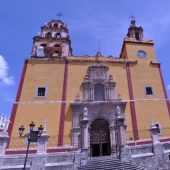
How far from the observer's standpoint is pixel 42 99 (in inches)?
723

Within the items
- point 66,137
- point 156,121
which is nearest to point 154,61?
point 156,121

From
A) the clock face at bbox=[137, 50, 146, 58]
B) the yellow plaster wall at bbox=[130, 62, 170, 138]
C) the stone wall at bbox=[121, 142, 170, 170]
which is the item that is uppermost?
the clock face at bbox=[137, 50, 146, 58]

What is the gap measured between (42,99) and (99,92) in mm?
5069

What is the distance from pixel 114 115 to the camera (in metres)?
17.7

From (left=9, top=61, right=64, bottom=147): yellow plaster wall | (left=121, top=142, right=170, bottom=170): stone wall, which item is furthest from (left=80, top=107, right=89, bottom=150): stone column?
(left=121, top=142, right=170, bottom=170): stone wall

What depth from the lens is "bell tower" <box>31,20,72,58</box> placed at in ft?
73.5

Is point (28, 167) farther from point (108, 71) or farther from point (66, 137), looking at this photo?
point (108, 71)

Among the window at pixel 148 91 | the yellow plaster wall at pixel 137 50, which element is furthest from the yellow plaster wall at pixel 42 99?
the window at pixel 148 91

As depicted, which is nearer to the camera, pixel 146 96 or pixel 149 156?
pixel 149 156

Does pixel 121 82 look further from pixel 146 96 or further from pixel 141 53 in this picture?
pixel 141 53

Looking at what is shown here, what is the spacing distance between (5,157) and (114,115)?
29.0 feet

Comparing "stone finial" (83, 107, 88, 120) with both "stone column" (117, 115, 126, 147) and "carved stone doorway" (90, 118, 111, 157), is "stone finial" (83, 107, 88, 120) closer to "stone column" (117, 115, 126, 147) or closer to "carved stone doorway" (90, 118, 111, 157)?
"carved stone doorway" (90, 118, 111, 157)

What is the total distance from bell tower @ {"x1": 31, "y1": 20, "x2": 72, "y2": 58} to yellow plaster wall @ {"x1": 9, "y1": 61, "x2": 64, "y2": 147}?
1859 millimetres

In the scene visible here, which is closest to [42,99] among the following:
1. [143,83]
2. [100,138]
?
[100,138]
